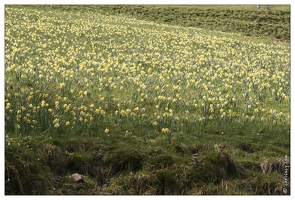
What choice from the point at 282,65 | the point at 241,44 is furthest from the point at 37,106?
the point at 241,44

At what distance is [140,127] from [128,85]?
12.6 ft

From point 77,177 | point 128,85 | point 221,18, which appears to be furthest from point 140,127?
point 221,18

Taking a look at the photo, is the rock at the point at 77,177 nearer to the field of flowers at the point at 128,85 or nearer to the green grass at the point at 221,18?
the field of flowers at the point at 128,85


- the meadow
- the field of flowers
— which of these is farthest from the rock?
the field of flowers

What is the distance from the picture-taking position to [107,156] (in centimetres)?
747

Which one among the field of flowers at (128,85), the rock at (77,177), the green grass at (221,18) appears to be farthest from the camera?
the green grass at (221,18)

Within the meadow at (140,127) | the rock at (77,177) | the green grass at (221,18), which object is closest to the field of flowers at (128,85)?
the meadow at (140,127)

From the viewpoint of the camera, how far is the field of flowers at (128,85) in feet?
30.3

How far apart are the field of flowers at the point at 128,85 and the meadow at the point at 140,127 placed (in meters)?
0.05

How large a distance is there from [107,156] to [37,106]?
8.70 feet

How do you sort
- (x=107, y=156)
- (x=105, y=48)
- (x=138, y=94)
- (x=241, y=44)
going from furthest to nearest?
(x=241, y=44) → (x=105, y=48) → (x=138, y=94) → (x=107, y=156)

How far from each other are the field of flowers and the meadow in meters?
0.05

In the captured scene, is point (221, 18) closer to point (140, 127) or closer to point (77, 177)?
point (140, 127)

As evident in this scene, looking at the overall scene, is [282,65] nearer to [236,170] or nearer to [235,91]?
[235,91]
